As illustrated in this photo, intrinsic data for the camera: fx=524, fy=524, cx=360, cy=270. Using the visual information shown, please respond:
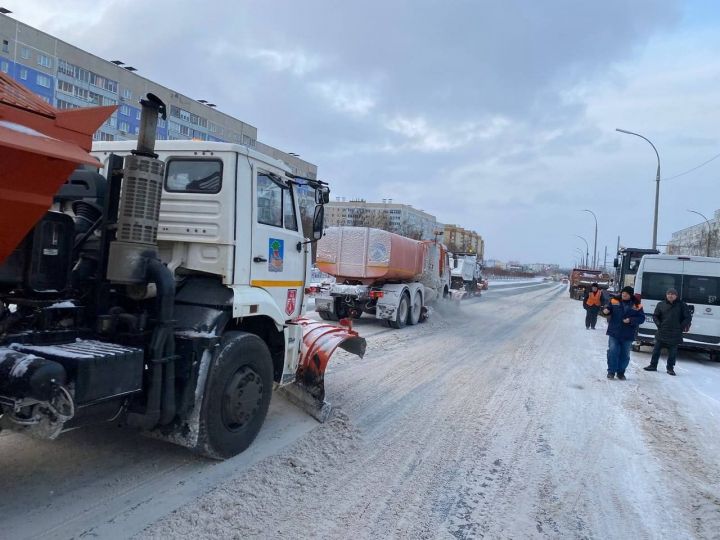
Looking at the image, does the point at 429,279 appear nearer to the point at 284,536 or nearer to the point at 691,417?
the point at 691,417

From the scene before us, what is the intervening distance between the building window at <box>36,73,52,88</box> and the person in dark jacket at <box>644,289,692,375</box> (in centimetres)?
4076

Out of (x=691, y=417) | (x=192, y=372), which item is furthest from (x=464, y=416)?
(x=192, y=372)

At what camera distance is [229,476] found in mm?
4145

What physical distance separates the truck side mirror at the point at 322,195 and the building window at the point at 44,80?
39.4 metres

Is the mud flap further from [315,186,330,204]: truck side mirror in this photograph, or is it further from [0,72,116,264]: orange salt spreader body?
[0,72,116,264]: orange salt spreader body

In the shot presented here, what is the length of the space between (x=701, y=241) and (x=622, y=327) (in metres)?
47.1

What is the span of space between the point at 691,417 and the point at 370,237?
9.01 metres

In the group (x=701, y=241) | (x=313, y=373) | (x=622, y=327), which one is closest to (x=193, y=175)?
(x=313, y=373)

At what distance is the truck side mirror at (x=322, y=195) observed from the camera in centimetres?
557

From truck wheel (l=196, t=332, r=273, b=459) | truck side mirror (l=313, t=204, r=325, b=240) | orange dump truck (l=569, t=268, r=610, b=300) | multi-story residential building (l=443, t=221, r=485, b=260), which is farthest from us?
multi-story residential building (l=443, t=221, r=485, b=260)

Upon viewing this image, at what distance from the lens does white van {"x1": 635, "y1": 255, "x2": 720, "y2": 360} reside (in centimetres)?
1138

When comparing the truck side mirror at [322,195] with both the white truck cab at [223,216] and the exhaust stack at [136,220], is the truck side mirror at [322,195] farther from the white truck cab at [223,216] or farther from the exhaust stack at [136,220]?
the exhaust stack at [136,220]

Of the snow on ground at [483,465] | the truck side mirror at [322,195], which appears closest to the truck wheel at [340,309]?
the snow on ground at [483,465]

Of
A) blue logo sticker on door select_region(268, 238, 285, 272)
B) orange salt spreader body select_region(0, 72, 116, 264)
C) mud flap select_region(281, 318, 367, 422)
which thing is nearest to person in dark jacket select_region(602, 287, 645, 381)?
mud flap select_region(281, 318, 367, 422)
